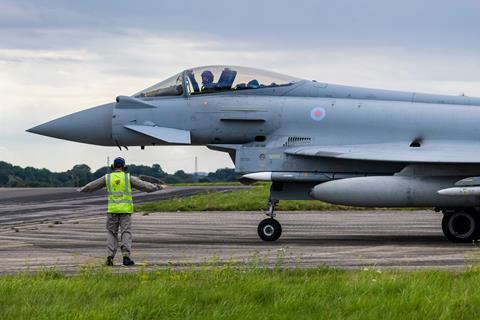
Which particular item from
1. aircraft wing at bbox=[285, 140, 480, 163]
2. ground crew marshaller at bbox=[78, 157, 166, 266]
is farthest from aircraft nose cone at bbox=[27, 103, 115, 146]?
ground crew marshaller at bbox=[78, 157, 166, 266]

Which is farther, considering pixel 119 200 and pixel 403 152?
pixel 403 152

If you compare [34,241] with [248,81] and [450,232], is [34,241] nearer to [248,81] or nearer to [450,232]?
[248,81]

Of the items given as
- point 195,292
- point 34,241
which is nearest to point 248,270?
point 195,292

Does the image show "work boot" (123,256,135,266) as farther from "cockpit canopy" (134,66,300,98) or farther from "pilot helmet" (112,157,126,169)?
"cockpit canopy" (134,66,300,98)

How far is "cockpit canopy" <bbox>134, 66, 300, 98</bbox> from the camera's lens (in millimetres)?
17781

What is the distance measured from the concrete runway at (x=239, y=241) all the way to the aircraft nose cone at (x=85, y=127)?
76.9 inches

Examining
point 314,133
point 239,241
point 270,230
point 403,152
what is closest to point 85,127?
point 239,241

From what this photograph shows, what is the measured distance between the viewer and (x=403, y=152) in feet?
53.7

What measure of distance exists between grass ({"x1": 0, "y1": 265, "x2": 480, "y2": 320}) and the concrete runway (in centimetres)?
153

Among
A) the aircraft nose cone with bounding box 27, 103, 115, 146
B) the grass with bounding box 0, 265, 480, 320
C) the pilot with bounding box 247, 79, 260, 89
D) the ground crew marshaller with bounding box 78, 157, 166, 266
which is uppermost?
the pilot with bounding box 247, 79, 260, 89

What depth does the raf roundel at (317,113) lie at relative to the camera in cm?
1720

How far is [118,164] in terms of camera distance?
1374cm

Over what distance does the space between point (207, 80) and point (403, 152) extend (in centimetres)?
396

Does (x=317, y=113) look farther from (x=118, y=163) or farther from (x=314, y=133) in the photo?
(x=118, y=163)
